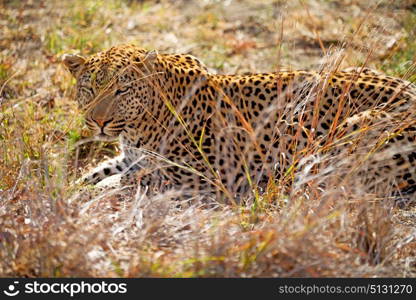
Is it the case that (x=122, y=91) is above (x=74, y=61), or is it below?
below

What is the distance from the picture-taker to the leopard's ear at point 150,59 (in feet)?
24.0

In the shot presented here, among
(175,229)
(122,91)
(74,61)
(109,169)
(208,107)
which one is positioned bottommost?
(109,169)

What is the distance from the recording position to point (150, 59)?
7379mm

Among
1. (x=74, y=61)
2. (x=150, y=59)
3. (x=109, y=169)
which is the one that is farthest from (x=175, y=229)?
(x=109, y=169)

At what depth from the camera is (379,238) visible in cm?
555

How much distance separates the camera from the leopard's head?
730 cm

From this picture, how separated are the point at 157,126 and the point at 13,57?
3.36 meters

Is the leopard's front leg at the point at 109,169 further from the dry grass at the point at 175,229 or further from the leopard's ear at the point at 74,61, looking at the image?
the leopard's ear at the point at 74,61

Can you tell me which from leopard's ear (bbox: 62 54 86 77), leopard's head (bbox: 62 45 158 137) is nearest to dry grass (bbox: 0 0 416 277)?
leopard's head (bbox: 62 45 158 137)

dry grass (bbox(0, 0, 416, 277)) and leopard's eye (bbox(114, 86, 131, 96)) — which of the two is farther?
leopard's eye (bbox(114, 86, 131, 96))

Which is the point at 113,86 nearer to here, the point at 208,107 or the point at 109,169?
the point at 208,107

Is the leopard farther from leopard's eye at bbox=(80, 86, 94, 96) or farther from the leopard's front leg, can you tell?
the leopard's front leg

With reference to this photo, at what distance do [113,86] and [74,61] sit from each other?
50 centimetres

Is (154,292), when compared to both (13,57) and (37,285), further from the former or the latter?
(13,57)
